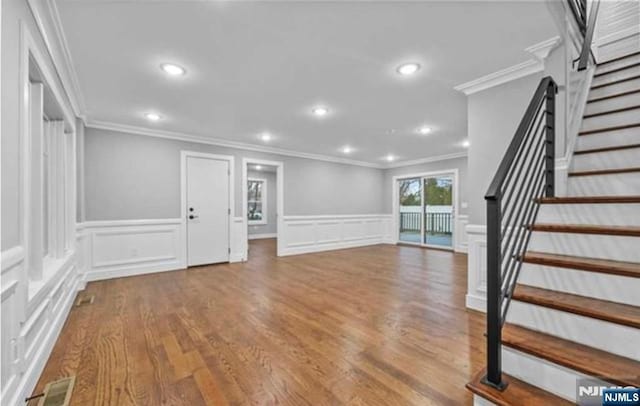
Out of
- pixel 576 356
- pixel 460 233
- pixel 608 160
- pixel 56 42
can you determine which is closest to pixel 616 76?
pixel 608 160

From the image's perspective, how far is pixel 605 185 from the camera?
1.96 m

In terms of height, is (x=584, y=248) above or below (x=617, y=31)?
below

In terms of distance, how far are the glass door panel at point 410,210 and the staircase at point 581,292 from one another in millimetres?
5563

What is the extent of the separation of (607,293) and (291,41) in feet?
8.22

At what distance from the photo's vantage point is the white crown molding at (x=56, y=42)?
1.75 m

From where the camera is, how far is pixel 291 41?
7.00ft

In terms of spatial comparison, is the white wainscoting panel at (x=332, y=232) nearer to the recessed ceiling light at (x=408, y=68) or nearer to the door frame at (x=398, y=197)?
the door frame at (x=398, y=197)

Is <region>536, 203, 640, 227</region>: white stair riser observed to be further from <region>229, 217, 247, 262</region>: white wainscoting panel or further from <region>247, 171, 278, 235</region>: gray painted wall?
<region>247, 171, 278, 235</region>: gray painted wall

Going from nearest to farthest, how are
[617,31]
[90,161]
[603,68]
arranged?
[603,68] < [617,31] < [90,161]

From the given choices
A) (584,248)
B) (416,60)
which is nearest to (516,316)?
(584,248)

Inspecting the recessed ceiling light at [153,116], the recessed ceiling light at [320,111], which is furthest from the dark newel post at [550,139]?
the recessed ceiling light at [153,116]

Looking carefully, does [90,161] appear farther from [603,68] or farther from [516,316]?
[603,68]

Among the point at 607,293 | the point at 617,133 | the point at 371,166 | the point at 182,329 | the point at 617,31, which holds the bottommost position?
the point at 182,329

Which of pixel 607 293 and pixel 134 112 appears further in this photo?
pixel 134 112
